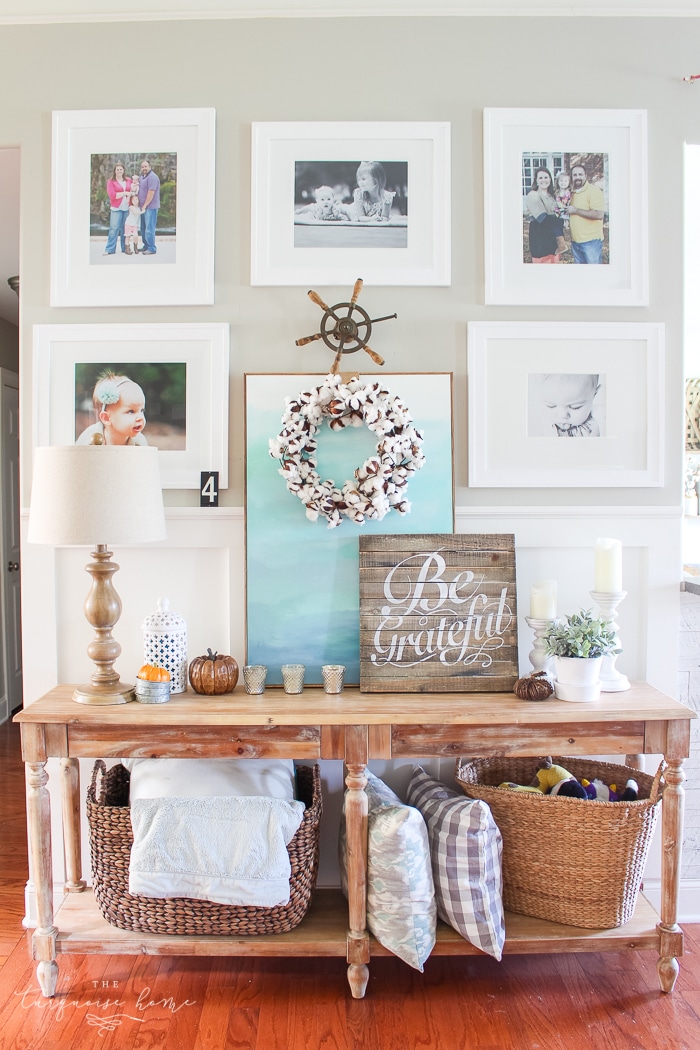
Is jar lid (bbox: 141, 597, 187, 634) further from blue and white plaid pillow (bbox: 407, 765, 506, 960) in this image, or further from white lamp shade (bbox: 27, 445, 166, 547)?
blue and white plaid pillow (bbox: 407, 765, 506, 960)

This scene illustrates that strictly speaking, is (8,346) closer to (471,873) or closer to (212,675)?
(212,675)

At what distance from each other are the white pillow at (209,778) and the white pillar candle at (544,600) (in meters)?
0.88

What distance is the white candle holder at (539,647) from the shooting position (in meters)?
2.21

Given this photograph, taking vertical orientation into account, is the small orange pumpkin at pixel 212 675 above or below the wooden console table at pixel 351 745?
above

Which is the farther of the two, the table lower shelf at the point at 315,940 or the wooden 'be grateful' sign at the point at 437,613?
the wooden 'be grateful' sign at the point at 437,613

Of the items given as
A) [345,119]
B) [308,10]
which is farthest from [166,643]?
[308,10]

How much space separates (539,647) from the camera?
2.22 metres

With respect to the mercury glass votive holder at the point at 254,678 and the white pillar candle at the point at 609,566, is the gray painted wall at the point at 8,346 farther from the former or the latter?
the white pillar candle at the point at 609,566

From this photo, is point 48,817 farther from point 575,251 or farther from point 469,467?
point 575,251

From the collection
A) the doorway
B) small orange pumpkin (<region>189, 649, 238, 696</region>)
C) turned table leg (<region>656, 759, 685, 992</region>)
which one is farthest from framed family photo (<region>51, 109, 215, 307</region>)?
the doorway

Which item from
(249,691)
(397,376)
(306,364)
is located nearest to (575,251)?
(397,376)

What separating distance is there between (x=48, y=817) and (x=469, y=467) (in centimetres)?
160

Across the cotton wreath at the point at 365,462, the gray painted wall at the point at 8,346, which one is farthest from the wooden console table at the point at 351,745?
the gray painted wall at the point at 8,346

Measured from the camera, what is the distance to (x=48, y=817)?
2029 millimetres
